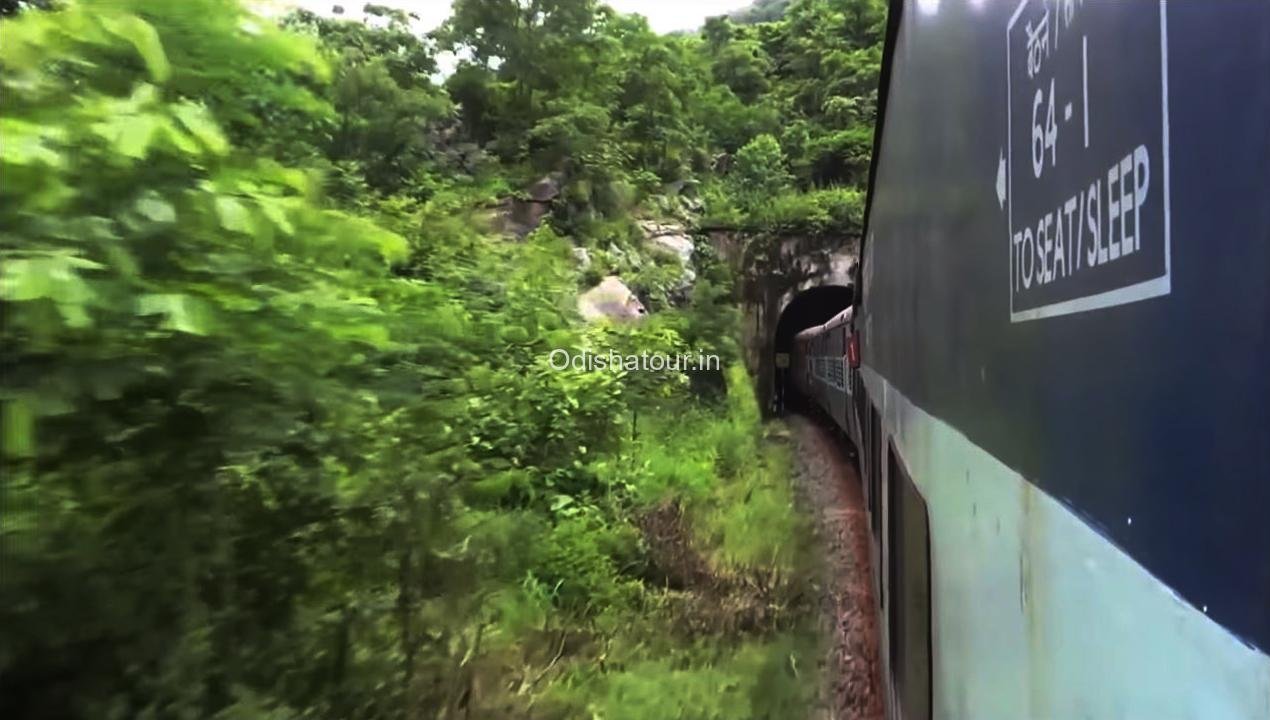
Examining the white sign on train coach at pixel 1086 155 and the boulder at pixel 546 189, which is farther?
the boulder at pixel 546 189

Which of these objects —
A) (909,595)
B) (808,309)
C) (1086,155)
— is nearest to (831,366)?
(909,595)

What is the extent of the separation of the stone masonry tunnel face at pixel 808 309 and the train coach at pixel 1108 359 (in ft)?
84.4

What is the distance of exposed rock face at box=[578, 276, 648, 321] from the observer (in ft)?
60.4

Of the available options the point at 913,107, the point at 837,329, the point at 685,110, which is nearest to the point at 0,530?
the point at 913,107

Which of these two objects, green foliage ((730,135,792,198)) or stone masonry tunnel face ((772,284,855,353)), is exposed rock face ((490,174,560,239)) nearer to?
green foliage ((730,135,792,198))

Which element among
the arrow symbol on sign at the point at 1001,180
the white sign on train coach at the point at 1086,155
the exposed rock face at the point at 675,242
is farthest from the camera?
the exposed rock face at the point at 675,242

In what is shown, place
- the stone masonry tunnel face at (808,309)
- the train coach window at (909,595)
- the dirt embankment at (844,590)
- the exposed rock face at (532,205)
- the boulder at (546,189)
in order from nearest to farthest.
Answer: the train coach window at (909,595) → the dirt embankment at (844,590) → the exposed rock face at (532,205) → the boulder at (546,189) → the stone masonry tunnel face at (808,309)

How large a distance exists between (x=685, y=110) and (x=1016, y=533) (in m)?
28.4

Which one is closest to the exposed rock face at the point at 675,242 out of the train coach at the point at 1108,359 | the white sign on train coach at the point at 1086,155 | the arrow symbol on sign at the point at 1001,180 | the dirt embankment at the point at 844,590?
the dirt embankment at the point at 844,590

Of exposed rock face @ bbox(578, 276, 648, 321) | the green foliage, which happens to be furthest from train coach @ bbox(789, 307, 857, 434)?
the green foliage

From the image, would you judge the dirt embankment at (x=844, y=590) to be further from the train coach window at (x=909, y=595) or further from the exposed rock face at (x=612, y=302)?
the exposed rock face at (x=612, y=302)

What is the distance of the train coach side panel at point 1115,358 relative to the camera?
27.7 inches

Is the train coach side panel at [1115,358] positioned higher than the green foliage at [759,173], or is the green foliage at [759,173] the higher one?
the green foliage at [759,173]

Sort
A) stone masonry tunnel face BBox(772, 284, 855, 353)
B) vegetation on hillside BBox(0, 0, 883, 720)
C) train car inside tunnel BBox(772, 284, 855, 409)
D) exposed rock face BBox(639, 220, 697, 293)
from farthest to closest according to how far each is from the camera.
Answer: train car inside tunnel BBox(772, 284, 855, 409) < stone masonry tunnel face BBox(772, 284, 855, 353) < exposed rock face BBox(639, 220, 697, 293) < vegetation on hillside BBox(0, 0, 883, 720)
